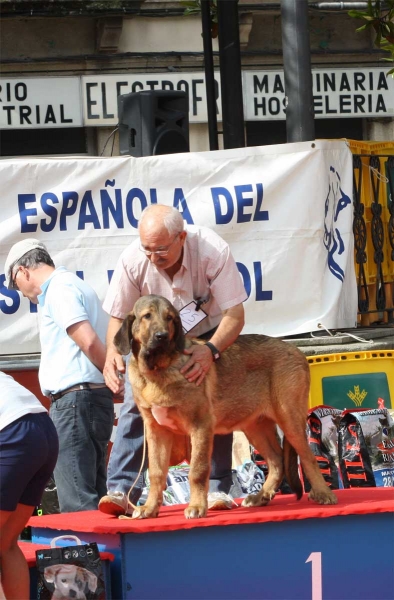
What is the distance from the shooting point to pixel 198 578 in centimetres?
500

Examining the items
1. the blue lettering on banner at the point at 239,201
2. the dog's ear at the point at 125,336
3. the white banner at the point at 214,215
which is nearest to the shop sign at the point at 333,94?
the white banner at the point at 214,215

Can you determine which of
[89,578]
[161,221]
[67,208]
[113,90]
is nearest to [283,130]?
[113,90]

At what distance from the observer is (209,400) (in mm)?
5133

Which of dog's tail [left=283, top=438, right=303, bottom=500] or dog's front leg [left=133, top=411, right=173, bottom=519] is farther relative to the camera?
dog's tail [left=283, top=438, right=303, bottom=500]

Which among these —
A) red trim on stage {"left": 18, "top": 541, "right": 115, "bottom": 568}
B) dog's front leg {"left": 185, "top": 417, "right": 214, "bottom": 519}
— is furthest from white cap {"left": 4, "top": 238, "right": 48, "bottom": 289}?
dog's front leg {"left": 185, "top": 417, "right": 214, "bottom": 519}

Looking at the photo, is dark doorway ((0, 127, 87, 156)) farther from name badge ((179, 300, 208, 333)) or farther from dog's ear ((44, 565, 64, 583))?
dog's ear ((44, 565, 64, 583))

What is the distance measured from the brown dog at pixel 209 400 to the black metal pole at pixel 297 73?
351 cm

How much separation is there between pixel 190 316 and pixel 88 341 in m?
0.74

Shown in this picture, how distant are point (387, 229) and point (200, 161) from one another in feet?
6.67

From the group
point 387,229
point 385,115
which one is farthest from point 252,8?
point 387,229

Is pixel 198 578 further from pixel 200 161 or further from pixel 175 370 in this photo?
pixel 200 161

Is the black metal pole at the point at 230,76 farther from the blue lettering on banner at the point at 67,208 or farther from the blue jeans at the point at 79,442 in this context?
the blue jeans at the point at 79,442

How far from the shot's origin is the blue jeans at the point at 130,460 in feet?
18.3

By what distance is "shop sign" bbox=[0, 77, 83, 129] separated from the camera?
554 inches
